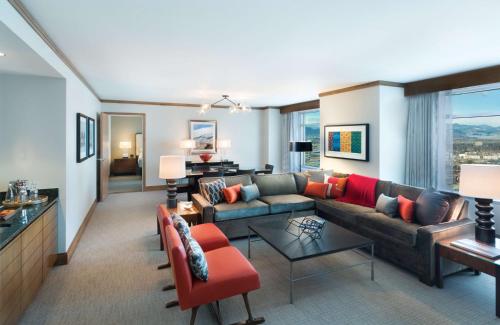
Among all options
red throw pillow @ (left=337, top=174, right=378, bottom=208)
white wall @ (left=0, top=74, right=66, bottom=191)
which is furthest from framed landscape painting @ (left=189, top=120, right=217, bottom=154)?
white wall @ (left=0, top=74, right=66, bottom=191)

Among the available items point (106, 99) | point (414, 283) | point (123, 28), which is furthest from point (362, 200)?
point (106, 99)

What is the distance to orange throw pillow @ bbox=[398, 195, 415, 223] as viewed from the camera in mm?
3397

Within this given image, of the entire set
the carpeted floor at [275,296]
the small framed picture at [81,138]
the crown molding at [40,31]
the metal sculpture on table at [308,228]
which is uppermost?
the crown molding at [40,31]

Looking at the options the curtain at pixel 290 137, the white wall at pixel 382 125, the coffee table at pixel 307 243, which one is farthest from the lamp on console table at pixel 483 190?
the curtain at pixel 290 137

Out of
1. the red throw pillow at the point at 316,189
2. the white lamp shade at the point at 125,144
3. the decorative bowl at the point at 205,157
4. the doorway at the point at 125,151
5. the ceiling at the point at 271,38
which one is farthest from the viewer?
the white lamp shade at the point at 125,144

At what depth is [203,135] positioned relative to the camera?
8.45 m

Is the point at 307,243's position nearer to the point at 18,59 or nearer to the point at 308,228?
the point at 308,228

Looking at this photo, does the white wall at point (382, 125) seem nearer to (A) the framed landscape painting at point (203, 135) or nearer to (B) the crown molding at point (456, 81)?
(B) the crown molding at point (456, 81)

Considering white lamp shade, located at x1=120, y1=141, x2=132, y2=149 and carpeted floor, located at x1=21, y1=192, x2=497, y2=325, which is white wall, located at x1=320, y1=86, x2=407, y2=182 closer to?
carpeted floor, located at x1=21, y1=192, x2=497, y2=325

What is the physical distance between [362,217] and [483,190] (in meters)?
1.32

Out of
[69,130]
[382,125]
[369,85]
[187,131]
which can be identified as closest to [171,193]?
→ [69,130]

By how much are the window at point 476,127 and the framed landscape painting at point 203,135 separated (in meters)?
5.97

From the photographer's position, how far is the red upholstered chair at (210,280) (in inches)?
79.9

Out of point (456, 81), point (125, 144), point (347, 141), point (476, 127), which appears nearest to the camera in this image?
point (456, 81)
